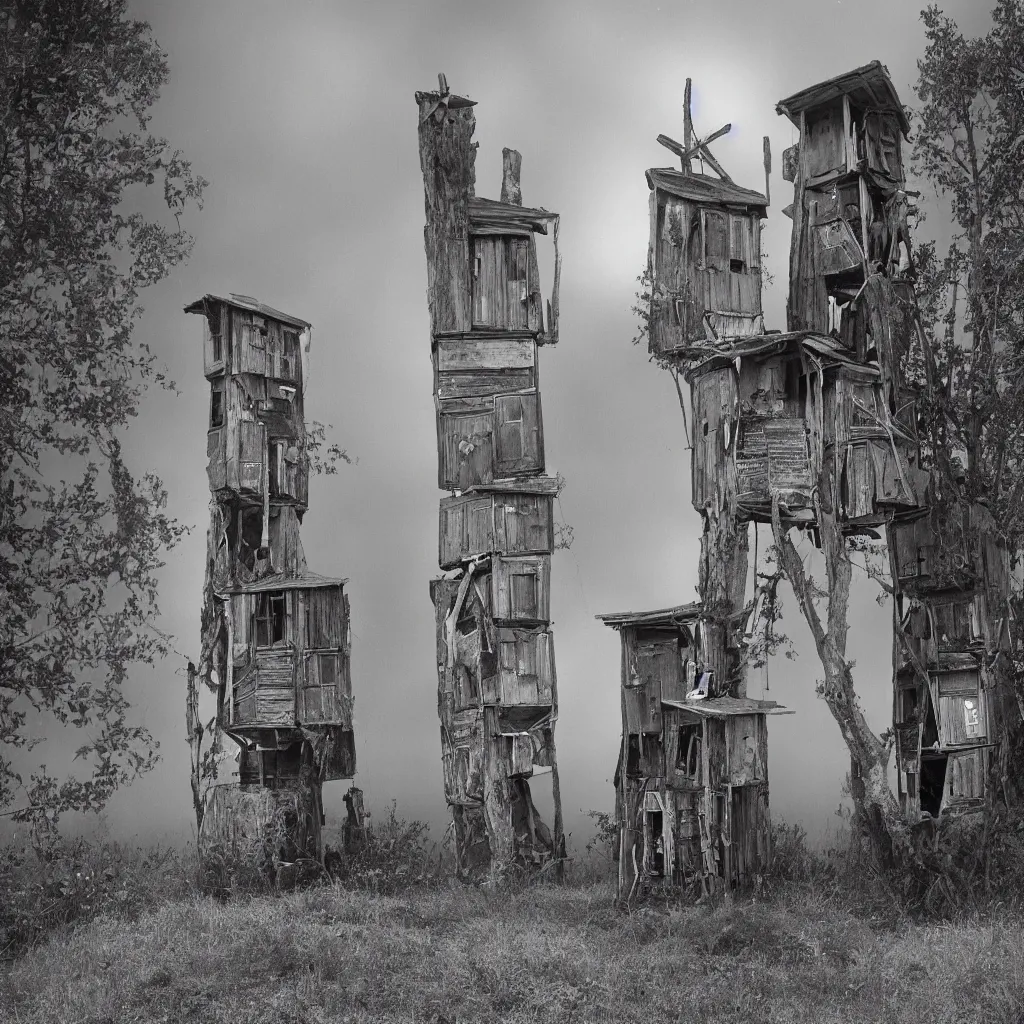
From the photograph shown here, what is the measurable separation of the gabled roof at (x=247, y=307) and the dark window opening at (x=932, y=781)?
814 inches

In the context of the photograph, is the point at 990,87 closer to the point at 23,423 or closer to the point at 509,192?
the point at 509,192

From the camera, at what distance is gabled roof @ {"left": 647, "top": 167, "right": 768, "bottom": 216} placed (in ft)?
110

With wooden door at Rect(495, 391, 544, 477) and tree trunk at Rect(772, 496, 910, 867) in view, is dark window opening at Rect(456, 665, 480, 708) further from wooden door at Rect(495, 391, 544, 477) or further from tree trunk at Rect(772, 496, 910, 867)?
tree trunk at Rect(772, 496, 910, 867)

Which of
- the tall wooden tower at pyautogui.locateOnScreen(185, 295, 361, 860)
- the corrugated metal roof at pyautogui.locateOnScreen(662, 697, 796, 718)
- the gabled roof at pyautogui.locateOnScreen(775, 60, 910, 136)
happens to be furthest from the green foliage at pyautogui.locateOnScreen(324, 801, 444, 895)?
the gabled roof at pyautogui.locateOnScreen(775, 60, 910, 136)

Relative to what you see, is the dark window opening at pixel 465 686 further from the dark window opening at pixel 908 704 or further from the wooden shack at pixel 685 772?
the dark window opening at pixel 908 704

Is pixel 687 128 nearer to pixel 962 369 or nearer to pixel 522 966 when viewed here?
pixel 962 369

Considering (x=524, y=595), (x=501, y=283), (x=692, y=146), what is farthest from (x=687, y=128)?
(x=524, y=595)

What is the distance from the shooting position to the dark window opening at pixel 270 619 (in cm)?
3281

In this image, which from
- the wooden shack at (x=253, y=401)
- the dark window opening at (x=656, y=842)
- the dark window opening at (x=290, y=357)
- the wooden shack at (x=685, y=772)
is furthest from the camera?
the dark window opening at (x=290, y=357)

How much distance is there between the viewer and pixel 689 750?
96.8ft

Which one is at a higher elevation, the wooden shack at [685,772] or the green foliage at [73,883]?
the wooden shack at [685,772]

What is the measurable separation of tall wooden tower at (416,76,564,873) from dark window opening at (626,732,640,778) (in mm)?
2339

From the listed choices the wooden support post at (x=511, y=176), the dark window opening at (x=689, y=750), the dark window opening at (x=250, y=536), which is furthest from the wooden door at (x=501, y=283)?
the dark window opening at (x=689, y=750)

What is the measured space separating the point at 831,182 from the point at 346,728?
1867 centimetres
